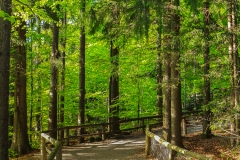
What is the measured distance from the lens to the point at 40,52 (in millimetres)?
14930

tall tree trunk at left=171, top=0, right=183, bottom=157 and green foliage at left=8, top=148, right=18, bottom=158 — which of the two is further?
green foliage at left=8, top=148, right=18, bottom=158

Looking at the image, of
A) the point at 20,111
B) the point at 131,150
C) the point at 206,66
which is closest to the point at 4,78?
the point at 20,111

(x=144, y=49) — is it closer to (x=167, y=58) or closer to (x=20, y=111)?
(x=167, y=58)

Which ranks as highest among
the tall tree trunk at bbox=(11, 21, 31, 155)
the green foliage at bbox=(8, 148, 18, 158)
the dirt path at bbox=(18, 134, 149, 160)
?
the tall tree trunk at bbox=(11, 21, 31, 155)

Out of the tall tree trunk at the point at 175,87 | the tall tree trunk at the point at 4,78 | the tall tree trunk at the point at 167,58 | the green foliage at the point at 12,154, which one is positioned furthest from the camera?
the green foliage at the point at 12,154

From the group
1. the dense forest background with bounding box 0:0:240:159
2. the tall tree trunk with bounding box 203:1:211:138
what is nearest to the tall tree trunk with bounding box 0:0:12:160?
the dense forest background with bounding box 0:0:240:159

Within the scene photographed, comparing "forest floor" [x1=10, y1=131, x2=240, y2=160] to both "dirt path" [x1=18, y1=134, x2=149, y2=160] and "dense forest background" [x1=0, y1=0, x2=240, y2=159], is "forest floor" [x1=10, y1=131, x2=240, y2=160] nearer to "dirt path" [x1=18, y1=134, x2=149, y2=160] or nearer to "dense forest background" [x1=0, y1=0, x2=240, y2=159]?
"dirt path" [x1=18, y1=134, x2=149, y2=160]

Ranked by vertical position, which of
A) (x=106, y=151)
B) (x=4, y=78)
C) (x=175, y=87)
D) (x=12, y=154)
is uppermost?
(x=4, y=78)

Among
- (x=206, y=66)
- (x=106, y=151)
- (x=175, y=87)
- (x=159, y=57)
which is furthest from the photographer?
(x=206, y=66)

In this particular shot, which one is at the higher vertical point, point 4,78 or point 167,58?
point 167,58

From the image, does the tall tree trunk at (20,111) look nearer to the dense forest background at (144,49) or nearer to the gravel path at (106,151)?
the dense forest background at (144,49)

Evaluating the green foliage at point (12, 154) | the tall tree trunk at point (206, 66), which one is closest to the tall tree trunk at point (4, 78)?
the tall tree trunk at point (206, 66)

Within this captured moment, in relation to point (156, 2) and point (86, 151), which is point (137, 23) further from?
point (86, 151)

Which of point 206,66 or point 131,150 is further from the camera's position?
point 206,66
